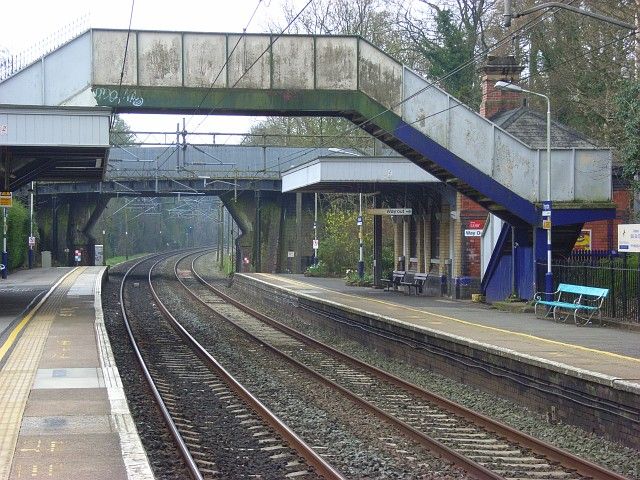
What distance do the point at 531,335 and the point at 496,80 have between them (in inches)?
521

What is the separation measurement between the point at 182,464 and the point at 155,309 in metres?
25.8

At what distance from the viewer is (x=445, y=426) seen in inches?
489

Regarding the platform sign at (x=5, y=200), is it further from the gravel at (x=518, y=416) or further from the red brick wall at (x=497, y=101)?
the red brick wall at (x=497, y=101)

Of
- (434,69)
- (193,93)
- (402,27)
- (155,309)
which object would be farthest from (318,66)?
(402,27)

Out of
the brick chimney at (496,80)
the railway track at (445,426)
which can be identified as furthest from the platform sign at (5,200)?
the brick chimney at (496,80)

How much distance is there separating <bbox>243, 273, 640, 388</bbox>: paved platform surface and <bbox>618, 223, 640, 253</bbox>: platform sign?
5.23 feet

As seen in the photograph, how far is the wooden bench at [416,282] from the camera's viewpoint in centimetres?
3409

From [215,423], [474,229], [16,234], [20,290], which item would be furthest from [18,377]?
[16,234]

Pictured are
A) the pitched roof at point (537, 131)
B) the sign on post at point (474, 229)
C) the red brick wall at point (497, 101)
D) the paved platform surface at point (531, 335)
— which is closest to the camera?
the paved platform surface at point (531, 335)

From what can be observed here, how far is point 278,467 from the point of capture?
9.99 m

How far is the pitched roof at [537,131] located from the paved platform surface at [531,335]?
458 centimetres

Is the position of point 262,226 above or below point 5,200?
below

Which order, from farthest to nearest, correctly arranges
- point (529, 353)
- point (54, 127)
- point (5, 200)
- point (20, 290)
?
point (20, 290) < point (5, 200) < point (54, 127) < point (529, 353)

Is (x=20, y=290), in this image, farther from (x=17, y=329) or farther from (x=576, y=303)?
(x=576, y=303)
